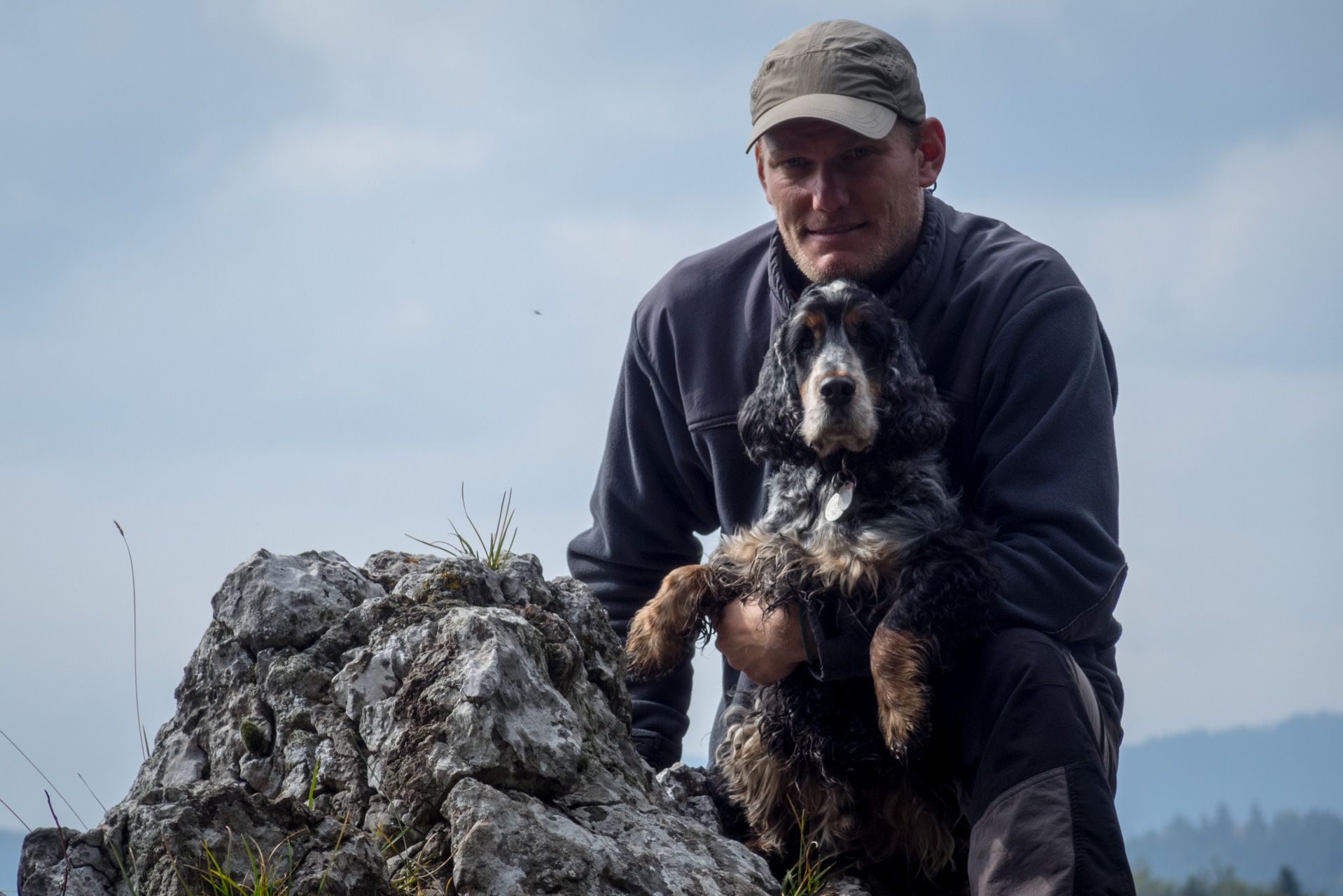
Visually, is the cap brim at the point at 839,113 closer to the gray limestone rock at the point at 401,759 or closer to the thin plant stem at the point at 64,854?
the gray limestone rock at the point at 401,759

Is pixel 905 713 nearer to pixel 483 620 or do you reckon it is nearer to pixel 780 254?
pixel 483 620

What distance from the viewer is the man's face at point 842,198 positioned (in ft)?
12.0

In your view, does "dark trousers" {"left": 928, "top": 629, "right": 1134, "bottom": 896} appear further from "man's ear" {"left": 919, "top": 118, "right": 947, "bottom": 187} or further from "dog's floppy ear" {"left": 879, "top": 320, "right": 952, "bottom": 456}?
"man's ear" {"left": 919, "top": 118, "right": 947, "bottom": 187}

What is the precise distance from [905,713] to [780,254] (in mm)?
1672

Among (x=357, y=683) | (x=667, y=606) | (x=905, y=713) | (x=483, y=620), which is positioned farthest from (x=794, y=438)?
(x=357, y=683)

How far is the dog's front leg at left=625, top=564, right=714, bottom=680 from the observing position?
3.43 m

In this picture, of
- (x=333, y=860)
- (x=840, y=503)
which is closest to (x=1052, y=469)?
(x=840, y=503)

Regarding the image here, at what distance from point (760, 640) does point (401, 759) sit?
1230 millimetres

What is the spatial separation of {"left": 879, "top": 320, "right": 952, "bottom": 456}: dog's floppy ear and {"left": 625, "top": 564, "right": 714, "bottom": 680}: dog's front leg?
721mm

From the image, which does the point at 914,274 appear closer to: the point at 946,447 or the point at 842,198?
the point at 842,198

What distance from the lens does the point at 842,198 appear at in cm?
367

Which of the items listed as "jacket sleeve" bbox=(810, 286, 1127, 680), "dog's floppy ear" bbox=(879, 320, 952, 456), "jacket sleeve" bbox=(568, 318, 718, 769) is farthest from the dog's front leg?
"jacket sleeve" bbox=(568, 318, 718, 769)

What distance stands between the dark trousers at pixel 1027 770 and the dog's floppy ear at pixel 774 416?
31.7 inches

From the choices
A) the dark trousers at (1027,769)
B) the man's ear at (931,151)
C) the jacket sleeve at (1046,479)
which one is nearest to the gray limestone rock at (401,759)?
the dark trousers at (1027,769)
